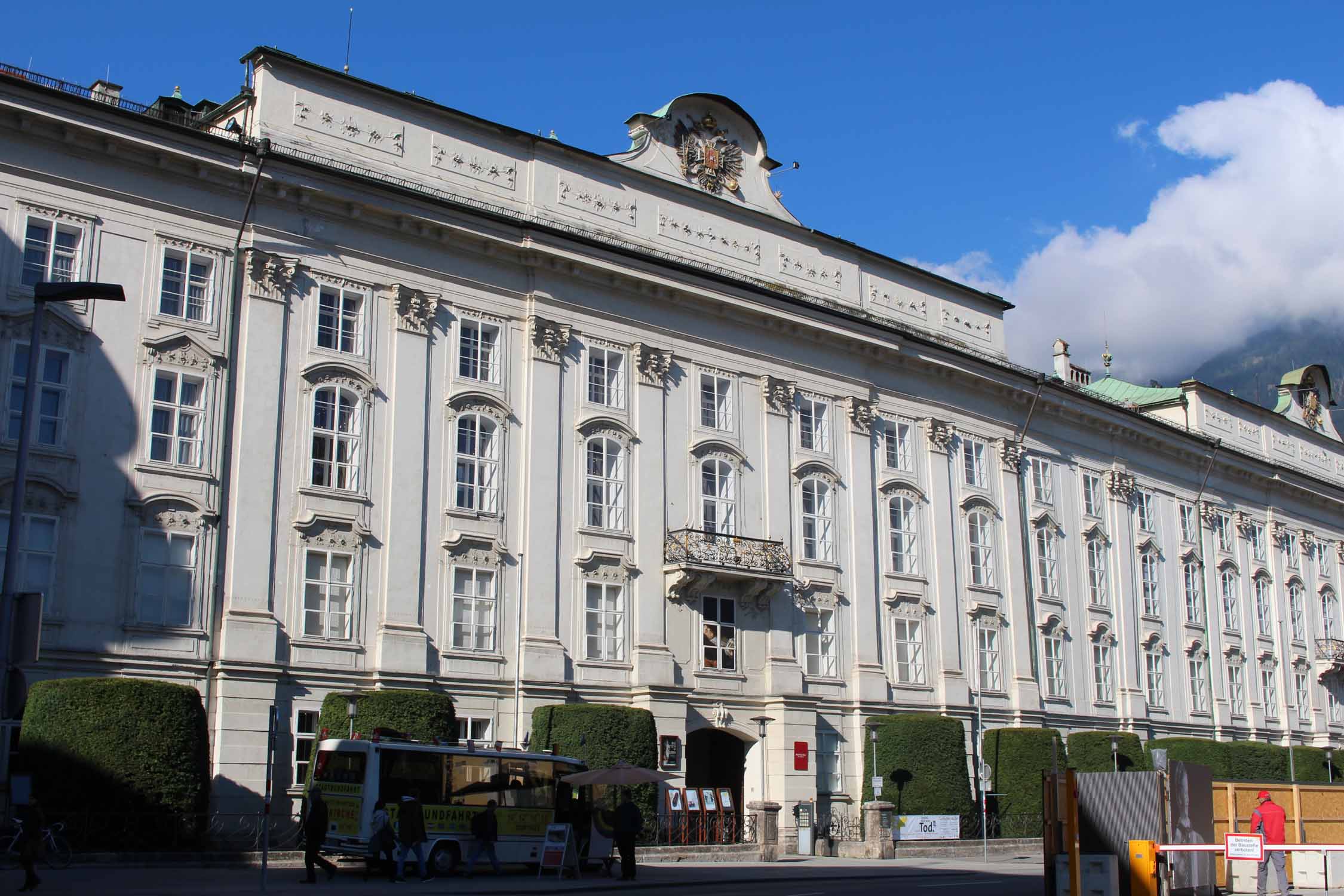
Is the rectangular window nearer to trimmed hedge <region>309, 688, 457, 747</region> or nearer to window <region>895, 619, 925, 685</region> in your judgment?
trimmed hedge <region>309, 688, 457, 747</region>

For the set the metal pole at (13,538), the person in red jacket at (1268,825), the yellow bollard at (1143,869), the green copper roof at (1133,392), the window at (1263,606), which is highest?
the green copper roof at (1133,392)

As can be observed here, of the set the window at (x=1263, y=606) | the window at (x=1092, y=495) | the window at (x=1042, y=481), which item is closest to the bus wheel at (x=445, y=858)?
the window at (x=1042, y=481)

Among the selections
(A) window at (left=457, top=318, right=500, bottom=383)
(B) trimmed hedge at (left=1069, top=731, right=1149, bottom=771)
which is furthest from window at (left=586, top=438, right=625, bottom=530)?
(B) trimmed hedge at (left=1069, top=731, right=1149, bottom=771)

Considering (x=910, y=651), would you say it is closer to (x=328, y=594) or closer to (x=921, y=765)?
(x=921, y=765)

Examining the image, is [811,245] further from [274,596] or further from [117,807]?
[117,807]

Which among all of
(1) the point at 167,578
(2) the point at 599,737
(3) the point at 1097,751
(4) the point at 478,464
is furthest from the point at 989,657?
(1) the point at 167,578

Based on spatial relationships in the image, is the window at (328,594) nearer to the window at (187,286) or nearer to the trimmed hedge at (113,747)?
the trimmed hedge at (113,747)

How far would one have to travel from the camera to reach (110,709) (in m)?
28.8

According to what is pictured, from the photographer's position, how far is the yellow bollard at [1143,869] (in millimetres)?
19922

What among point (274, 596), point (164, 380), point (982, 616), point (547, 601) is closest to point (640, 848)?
point (547, 601)

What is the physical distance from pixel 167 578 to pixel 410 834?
1000cm

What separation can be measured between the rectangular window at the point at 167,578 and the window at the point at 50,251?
6.21m

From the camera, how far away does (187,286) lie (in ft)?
114

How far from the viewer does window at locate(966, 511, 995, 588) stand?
5056 centimetres
